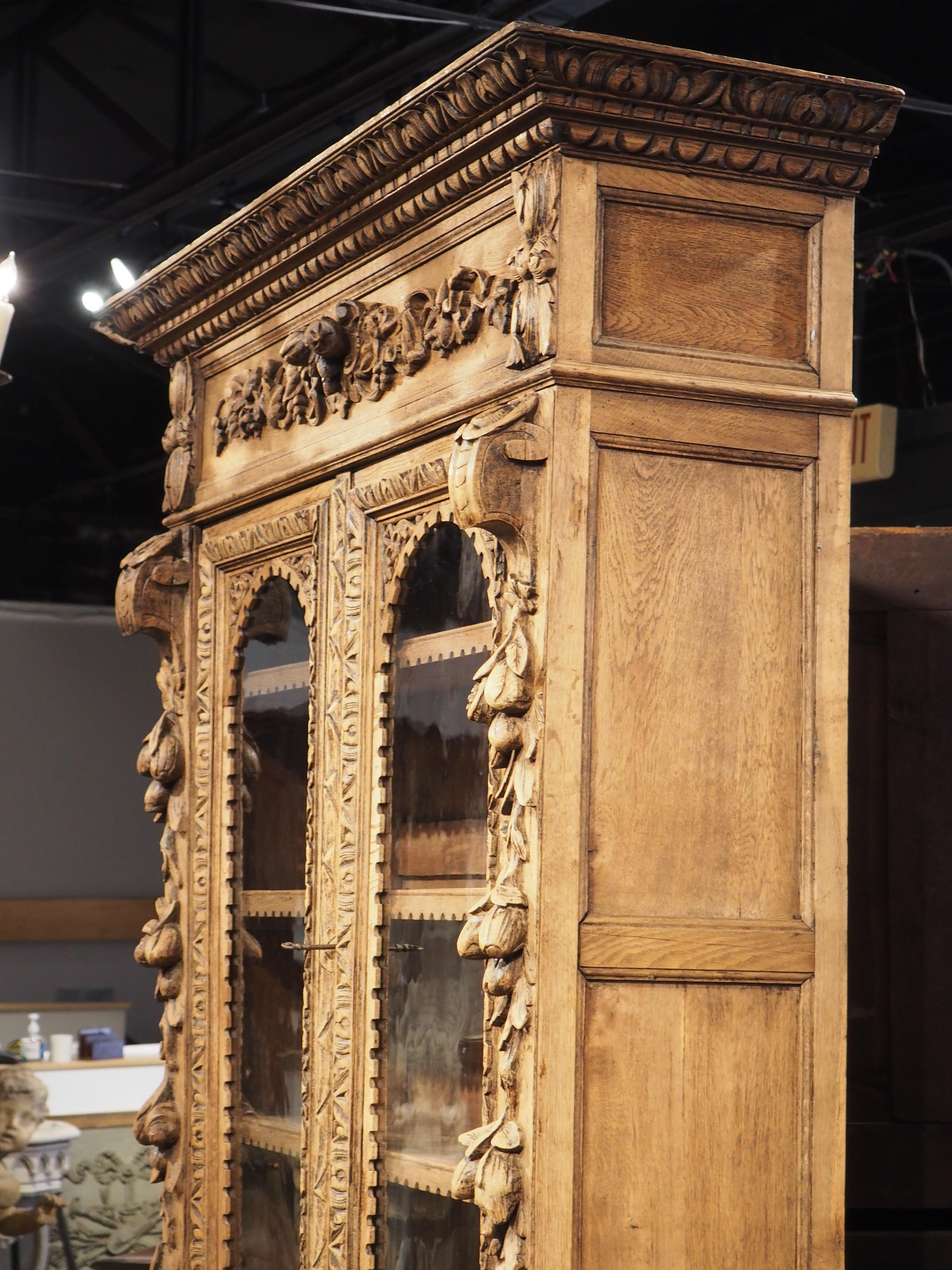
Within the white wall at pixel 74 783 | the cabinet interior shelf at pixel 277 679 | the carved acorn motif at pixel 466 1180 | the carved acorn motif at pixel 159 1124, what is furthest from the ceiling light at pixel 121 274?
the white wall at pixel 74 783

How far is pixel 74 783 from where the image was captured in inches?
364

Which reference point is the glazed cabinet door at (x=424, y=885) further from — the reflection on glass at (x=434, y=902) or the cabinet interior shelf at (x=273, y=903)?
the cabinet interior shelf at (x=273, y=903)

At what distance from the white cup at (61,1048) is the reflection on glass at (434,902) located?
390cm

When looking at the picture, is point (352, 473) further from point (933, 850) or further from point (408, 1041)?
point (933, 850)

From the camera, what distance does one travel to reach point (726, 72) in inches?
86.7

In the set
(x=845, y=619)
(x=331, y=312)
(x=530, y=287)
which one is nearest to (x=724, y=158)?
(x=530, y=287)

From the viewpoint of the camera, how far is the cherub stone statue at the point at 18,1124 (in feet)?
7.28

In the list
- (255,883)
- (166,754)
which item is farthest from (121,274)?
(255,883)

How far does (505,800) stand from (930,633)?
864mm

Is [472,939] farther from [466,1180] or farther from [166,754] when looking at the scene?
[166,754]

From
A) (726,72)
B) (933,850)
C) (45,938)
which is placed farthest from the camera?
(45,938)

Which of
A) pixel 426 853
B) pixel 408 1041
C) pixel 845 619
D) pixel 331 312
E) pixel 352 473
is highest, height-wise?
pixel 331 312

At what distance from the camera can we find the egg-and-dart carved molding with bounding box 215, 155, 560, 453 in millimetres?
2234

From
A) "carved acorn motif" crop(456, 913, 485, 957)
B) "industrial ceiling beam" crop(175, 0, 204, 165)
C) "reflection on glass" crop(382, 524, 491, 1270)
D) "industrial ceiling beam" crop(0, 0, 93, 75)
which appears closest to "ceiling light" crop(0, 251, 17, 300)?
"reflection on glass" crop(382, 524, 491, 1270)
